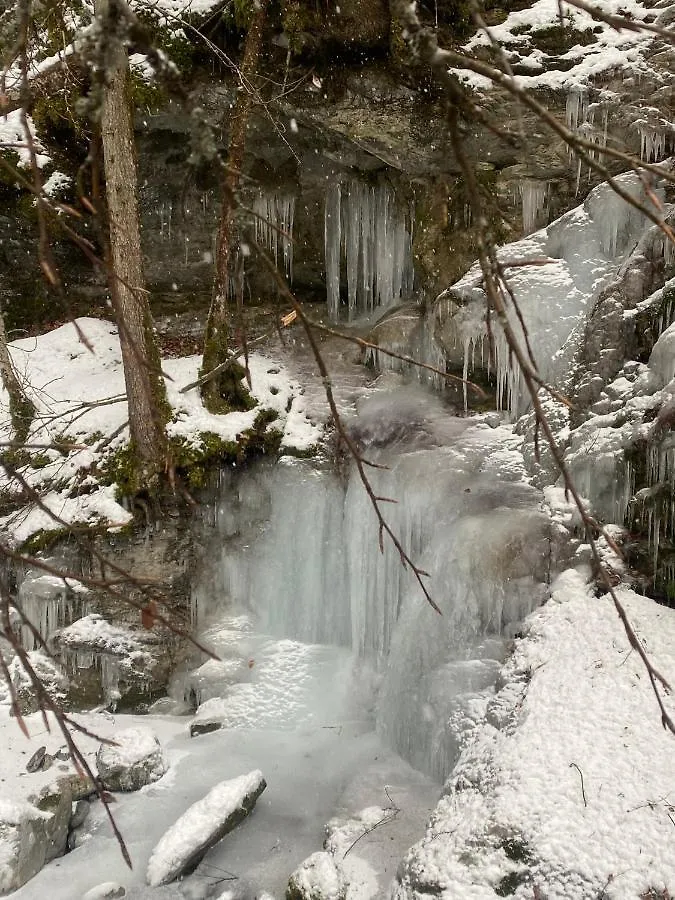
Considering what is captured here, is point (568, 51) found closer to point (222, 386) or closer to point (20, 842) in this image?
point (222, 386)

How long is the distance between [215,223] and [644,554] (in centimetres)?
715

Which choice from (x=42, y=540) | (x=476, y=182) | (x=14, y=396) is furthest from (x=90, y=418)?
(x=476, y=182)

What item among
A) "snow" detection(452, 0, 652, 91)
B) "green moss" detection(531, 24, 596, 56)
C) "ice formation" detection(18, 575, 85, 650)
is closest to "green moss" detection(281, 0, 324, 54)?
"snow" detection(452, 0, 652, 91)

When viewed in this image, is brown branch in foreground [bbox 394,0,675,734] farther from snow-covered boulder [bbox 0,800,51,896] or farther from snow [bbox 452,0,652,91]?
snow [bbox 452,0,652,91]

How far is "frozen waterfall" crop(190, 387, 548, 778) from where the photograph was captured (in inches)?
216

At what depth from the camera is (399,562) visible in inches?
253

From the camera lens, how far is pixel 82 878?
4.78 meters

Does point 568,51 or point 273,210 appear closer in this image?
point 568,51

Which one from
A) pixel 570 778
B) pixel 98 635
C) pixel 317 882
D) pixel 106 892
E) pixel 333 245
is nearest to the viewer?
pixel 570 778

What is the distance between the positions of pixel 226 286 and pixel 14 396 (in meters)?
2.48

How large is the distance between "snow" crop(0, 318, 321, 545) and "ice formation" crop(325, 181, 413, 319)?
1.81m

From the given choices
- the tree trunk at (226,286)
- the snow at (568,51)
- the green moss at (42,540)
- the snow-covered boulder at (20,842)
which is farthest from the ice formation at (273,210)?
the snow-covered boulder at (20,842)

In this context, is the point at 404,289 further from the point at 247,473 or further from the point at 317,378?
the point at 247,473

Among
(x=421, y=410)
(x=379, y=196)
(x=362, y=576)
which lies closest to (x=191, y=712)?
(x=362, y=576)
